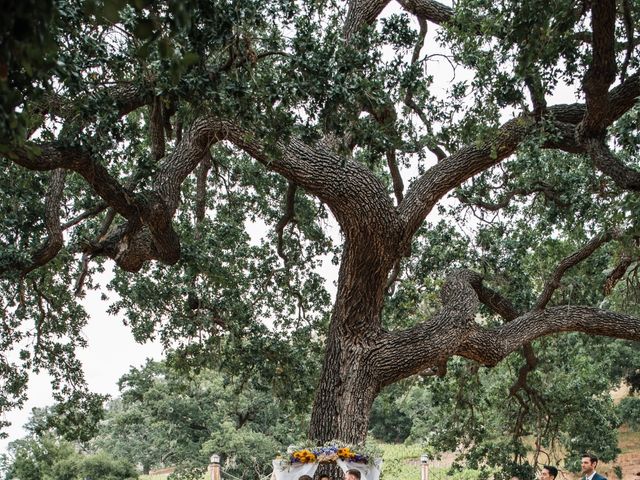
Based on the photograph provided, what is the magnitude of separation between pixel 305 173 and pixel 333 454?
2.79 meters

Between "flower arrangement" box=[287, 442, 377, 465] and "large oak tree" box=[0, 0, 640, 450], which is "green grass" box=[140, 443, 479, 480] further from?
"flower arrangement" box=[287, 442, 377, 465]

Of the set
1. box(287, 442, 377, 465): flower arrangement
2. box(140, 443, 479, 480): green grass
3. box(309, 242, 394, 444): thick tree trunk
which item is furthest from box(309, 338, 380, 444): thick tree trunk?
box(140, 443, 479, 480): green grass

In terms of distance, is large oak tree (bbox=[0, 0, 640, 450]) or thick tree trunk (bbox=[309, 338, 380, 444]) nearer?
large oak tree (bbox=[0, 0, 640, 450])

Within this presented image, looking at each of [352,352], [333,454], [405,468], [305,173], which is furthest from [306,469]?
[405,468]

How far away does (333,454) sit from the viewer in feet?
22.4

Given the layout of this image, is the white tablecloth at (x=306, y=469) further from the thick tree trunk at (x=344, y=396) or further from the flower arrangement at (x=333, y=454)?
the thick tree trunk at (x=344, y=396)

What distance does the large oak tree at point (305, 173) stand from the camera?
527 cm

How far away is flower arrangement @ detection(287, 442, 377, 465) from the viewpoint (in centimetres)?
681

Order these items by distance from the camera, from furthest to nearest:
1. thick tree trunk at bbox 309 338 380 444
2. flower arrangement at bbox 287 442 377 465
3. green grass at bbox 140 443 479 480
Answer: green grass at bbox 140 443 479 480 → thick tree trunk at bbox 309 338 380 444 → flower arrangement at bbox 287 442 377 465

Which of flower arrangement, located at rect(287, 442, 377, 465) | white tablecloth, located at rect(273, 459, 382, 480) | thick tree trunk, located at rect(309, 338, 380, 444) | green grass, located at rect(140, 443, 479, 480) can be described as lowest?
white tablecloth, located at rect(273, 459, 382, 480)

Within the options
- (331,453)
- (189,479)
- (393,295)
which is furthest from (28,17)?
(189,479)

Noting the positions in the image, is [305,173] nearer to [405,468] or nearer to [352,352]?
[352,352]

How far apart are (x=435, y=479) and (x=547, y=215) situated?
10.7 meters

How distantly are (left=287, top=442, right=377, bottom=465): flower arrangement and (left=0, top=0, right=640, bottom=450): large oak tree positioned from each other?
1.41 feet
